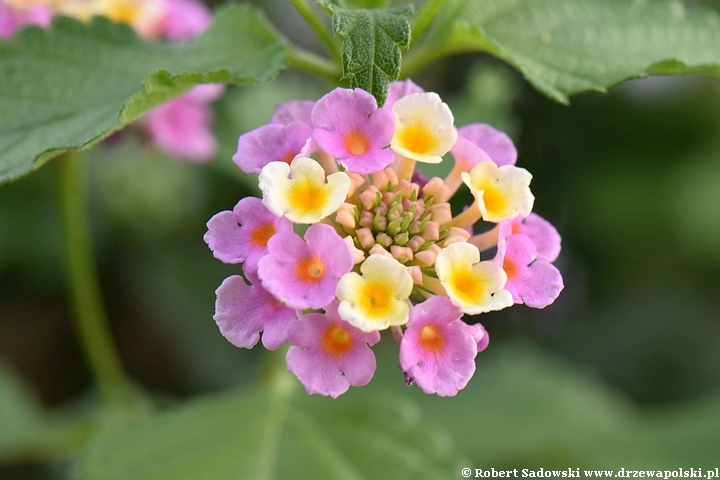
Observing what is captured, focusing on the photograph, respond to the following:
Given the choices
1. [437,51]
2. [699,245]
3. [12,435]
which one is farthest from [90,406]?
[699,245]

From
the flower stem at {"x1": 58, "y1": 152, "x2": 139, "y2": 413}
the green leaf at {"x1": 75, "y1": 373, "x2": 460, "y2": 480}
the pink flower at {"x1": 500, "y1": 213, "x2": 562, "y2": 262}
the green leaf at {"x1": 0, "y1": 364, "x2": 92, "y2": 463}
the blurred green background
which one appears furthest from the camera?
the blurred green background

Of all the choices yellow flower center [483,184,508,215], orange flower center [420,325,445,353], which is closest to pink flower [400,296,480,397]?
orange flower center [420,325,445,353]

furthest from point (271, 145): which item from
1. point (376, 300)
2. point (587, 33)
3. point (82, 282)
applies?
point (82, 282)

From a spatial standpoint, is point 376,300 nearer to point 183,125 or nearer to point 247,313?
point 247,313

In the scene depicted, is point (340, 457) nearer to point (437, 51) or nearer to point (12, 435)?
point (437, 51)

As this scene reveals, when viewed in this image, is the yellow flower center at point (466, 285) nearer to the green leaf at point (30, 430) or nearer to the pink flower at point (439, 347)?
the pink flower at point (439, 347)

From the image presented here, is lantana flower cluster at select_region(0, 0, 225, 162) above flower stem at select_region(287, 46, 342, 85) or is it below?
below

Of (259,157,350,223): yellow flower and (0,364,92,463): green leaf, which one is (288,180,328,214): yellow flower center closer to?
(259,157,350,223): yellow flower

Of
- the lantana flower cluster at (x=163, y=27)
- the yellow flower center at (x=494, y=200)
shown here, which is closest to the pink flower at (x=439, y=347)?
the yellow flower center at (x=494, y=200)
